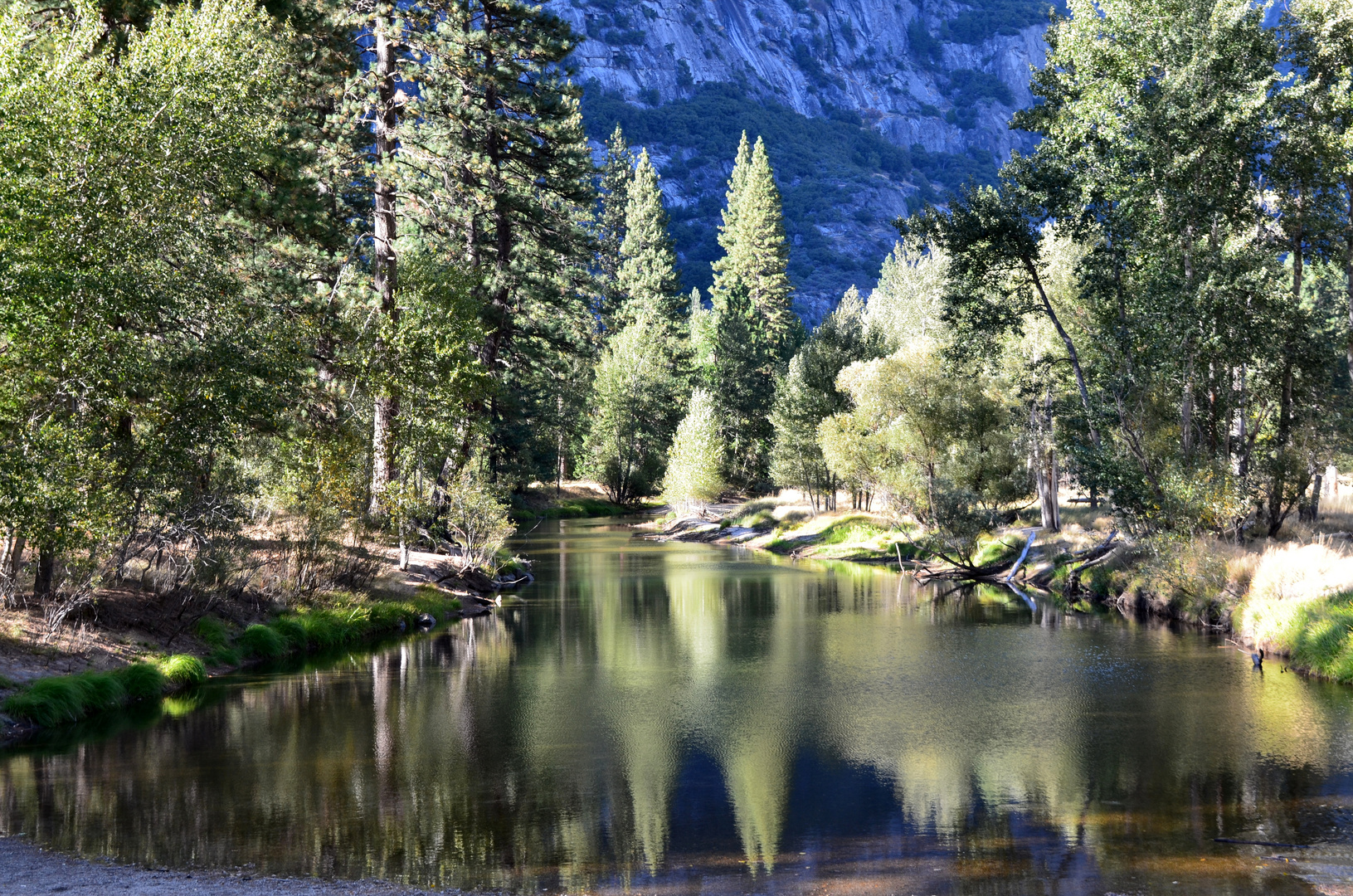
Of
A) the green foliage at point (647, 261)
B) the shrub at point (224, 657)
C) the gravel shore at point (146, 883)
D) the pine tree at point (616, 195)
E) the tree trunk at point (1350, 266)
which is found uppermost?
the pine tree at point (616, 195)

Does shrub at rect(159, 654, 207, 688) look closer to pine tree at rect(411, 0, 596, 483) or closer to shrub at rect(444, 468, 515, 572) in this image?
shrub at rect(444, 468, 515, 572)

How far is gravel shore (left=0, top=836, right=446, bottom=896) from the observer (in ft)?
32.2

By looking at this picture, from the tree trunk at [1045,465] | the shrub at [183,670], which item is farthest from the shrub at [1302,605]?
the shrub at [183,670]

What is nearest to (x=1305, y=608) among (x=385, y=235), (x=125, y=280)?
(x=125, y=280)

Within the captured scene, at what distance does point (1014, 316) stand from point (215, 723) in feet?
95.5

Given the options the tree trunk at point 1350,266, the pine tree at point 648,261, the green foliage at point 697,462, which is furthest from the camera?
the pine tree at point 648,261

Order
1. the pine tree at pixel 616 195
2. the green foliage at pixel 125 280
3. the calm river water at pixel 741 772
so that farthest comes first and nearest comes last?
the pine tree at pixel 616 195
the green foliage at pixel 125 280
the calm river water at pixel 741 772

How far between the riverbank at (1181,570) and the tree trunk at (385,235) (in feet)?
73.3

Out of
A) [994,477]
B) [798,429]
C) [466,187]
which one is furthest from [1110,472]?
[798,429]

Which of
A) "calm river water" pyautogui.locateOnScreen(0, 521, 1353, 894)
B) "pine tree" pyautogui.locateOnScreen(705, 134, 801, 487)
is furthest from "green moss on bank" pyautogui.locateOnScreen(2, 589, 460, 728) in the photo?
"pine tree" pyautogui.locateOnScreen(705, 134, 801, 487)

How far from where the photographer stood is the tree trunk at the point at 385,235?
99.2ft

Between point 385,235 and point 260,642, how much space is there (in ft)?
51.3

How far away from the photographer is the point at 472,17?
117 ft

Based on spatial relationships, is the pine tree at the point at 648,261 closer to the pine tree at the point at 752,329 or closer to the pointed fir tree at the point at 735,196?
the pine tree at the point at 752,329
